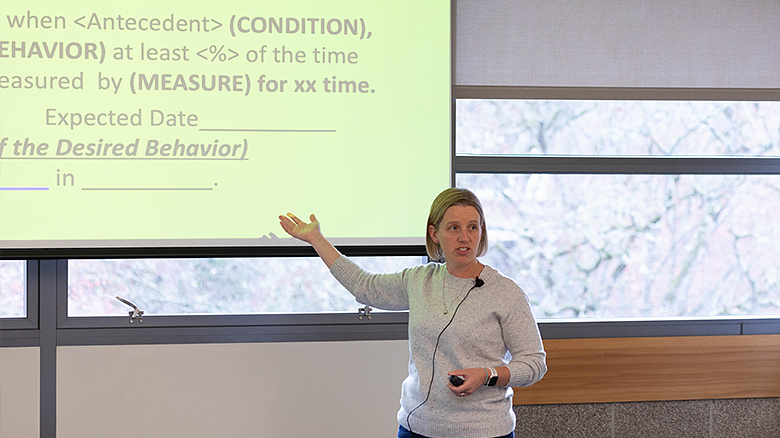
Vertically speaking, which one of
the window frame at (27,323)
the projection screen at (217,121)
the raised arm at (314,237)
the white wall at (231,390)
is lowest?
the white wall at (231,390)

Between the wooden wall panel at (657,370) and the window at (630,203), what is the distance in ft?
0.51

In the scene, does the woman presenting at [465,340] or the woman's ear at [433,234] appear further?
the woman's ear at [433,234]

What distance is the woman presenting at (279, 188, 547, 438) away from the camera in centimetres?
146

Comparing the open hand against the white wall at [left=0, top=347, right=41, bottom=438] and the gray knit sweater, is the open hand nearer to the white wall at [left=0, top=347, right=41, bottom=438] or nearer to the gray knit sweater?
the gray knit sweater

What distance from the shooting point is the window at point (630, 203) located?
250 centimetres

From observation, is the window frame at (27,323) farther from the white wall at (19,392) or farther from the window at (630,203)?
the window at (630,203)

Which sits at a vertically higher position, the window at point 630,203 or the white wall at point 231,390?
the window at point 630,203

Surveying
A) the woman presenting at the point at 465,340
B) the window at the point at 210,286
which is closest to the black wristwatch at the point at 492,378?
the woman presenting at the point at 465,340

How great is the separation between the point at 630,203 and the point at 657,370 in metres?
0.76

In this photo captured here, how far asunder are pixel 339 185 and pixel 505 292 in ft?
3.17

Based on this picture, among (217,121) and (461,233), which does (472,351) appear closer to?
(461,233)

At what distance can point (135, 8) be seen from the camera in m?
2.16

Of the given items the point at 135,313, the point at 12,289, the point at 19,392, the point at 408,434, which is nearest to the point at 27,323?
the point at 12,289

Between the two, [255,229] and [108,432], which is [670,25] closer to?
[255,229]
